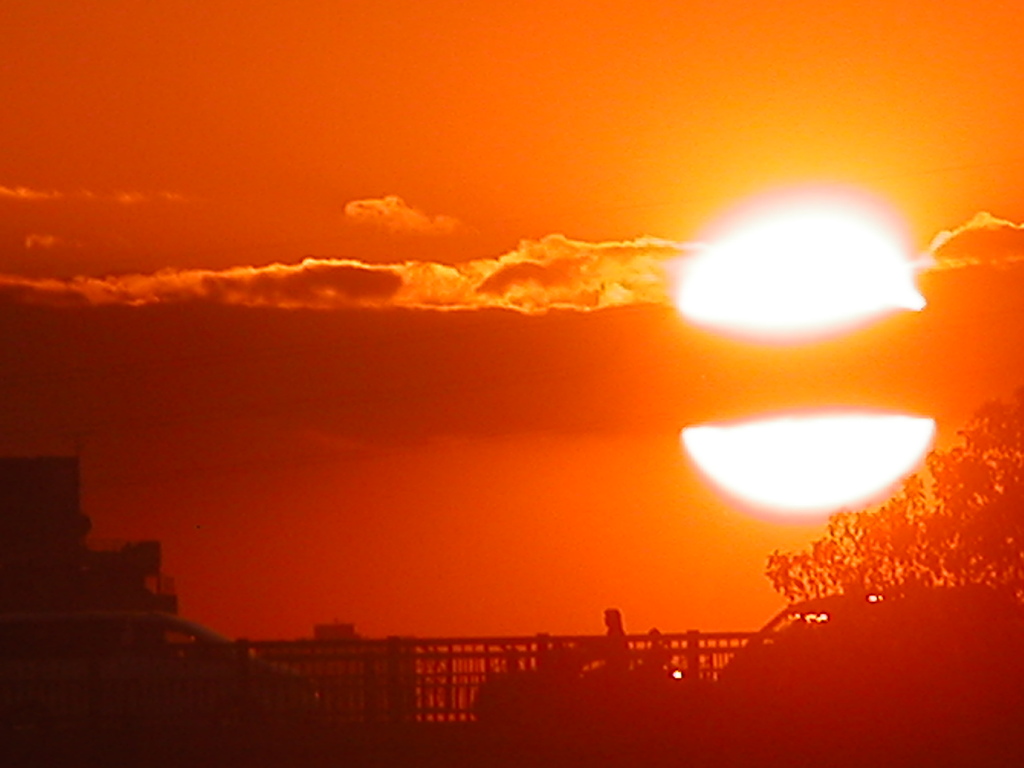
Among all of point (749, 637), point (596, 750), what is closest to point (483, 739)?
point (596, 750)

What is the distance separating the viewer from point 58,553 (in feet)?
233

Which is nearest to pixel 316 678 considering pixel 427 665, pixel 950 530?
pixel 427 665

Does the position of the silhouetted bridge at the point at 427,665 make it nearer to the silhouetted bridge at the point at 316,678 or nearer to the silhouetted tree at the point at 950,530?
the silhouetted bridge at the point at 316,678

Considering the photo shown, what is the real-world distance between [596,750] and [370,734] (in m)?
3.41

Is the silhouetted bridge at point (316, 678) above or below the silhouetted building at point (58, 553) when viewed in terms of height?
below

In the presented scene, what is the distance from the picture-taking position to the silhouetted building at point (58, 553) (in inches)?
2655

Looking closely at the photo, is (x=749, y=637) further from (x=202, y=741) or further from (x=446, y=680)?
(x=202, y=741)

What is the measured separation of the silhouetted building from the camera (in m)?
67.4

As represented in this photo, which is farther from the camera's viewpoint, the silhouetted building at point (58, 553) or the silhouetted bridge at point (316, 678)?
the silhouetted building at point (58, 553)

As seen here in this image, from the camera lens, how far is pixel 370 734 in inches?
1037

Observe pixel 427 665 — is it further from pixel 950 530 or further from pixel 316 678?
pixel 950 530

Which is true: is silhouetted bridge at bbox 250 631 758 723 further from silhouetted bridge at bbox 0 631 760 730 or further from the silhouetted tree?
the silhouetted tree

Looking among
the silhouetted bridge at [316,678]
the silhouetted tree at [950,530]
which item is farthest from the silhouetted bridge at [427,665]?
the silhouetted tree at [950,530]

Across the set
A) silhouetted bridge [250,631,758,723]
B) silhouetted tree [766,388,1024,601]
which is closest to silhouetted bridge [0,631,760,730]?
silhouetted bridge [250,631,758,723]
